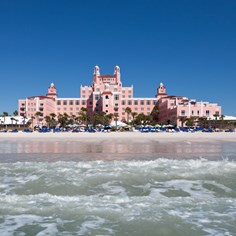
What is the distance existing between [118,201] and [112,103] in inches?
3963

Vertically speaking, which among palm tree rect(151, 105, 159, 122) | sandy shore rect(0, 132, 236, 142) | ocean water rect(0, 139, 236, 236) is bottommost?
ocean water rect(0, 139, 236, 236)

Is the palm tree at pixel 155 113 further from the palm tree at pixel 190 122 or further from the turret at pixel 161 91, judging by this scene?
the palm tree at pixel 190 122

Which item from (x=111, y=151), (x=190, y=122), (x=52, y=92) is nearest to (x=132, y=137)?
(x=111, y=151)

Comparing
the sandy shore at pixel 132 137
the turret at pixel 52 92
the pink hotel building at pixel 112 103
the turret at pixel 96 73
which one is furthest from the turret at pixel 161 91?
the sandy shore at pixel 132 137

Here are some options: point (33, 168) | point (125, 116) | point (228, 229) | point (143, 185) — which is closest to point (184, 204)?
point (228, 229)

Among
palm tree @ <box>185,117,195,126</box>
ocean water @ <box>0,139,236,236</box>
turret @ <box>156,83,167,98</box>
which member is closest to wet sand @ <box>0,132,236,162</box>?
ocean water @ <box>0,139,236,236</box>

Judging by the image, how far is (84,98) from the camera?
409 ft

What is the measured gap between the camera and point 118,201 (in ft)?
24.7

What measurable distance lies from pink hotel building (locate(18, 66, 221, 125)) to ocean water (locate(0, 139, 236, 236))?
286 ft

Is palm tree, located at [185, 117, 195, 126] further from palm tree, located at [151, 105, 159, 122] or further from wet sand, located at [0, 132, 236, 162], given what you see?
wet sand, located at [0, 132, 236, 162]

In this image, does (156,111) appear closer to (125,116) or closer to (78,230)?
(125,116)

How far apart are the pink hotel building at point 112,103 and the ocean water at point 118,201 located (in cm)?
8706

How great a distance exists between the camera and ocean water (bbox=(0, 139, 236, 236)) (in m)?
5.73

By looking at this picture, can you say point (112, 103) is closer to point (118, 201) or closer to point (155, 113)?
point (155, 113)
